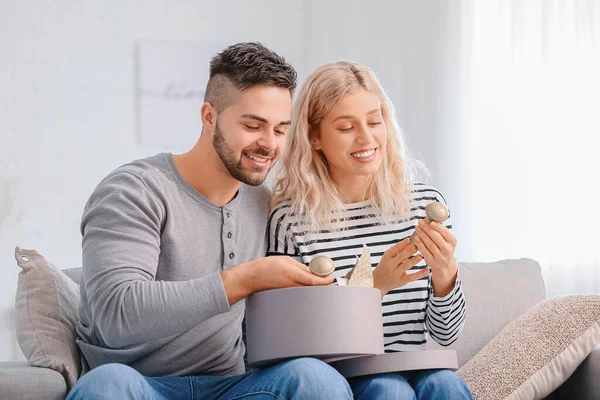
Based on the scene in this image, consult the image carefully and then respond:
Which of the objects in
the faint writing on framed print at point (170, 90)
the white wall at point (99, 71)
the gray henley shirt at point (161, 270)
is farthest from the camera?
the faint writing on framed print at point (170, 90)

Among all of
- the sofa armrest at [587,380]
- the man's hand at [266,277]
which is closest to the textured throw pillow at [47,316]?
the man's hand at [266,277]

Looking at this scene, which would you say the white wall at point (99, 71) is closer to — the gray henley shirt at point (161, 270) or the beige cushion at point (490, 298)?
the beige cushion at point (490, 298)

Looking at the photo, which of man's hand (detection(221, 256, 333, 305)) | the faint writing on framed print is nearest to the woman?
man's hand (detection(221, 256, 333, 305))

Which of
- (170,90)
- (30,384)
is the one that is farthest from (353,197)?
(170,90)

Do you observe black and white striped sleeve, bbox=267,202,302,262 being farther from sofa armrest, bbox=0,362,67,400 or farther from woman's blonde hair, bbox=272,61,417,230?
sofa armrest, bbox=0,362,67,400

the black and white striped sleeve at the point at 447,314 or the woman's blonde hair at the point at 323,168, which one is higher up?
the woman's blonde hair at the point at 323,168

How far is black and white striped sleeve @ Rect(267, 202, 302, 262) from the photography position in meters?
1.94

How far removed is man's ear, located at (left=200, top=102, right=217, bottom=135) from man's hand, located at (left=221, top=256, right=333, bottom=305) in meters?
0.42

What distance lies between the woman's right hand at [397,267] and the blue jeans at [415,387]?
9.8 inches

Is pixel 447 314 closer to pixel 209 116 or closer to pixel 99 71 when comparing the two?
pixel 209 116

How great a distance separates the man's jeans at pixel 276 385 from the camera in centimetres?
139

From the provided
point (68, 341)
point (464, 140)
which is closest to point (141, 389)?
point (68, 341)

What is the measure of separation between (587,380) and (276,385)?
945 millimetres

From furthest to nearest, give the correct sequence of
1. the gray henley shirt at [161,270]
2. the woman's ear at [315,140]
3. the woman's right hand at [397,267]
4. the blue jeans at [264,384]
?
the woman's ear at [315,140] < the woman's right hand at [397,267] < the gray henley shirt at [161,270] < the blue jeans at [264,384]
